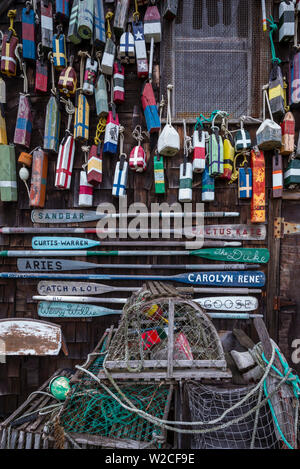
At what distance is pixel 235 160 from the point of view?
299 centimetres

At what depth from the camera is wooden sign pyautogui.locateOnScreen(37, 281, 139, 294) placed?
3.03m

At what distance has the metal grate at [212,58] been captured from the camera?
3094 millimetres

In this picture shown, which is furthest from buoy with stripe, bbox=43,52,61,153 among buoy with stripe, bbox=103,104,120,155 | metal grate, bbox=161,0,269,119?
metal grate, bbox=161,0,269,119

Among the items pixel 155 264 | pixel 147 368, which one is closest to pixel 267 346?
pixel 147 368

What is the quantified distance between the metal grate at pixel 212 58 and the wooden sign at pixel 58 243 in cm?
206

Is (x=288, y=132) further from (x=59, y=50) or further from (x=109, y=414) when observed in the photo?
(x=109, y=414)

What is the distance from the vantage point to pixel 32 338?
3014 mm

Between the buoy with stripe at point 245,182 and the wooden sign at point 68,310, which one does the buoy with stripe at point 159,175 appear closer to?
the buoy with stripe at point 245,182

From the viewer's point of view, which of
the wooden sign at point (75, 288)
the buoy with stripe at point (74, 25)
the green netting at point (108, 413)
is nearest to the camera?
the green netting at point (108, 413)

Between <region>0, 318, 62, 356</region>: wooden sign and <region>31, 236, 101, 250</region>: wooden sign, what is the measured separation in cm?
97

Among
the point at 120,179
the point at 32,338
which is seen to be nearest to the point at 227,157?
the point at 120,179

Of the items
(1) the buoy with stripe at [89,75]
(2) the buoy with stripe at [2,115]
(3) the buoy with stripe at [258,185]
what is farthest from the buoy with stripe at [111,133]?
(3) the buoy with stripe at [258,185]

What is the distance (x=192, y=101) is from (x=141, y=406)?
3.43m

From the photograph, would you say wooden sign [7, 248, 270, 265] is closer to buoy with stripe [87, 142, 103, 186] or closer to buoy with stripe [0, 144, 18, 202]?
buoy with stripe [87, 142, 103, 186]
